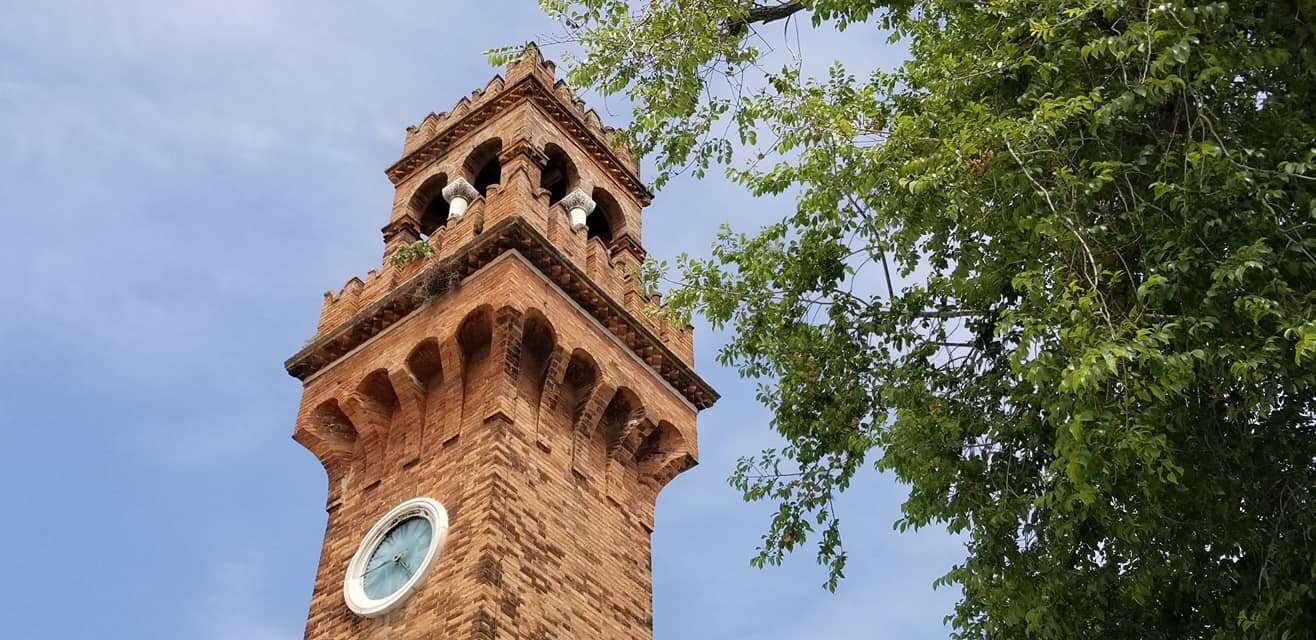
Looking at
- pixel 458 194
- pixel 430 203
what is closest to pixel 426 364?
pixel 458 194

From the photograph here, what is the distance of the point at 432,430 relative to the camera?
14.0m

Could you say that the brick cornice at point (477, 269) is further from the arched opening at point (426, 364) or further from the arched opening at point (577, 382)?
the arched opening at point (577, 382)

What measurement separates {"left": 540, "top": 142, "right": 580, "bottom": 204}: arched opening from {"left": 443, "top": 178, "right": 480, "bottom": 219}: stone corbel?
3.81 ft

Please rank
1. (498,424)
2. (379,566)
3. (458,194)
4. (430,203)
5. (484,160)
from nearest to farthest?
(379,566) → (498,424) → (458,194) → (484,160) → (430,203)

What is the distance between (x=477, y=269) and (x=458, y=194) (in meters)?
3.11

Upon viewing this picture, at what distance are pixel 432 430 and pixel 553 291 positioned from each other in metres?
2.12

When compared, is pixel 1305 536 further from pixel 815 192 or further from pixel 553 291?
pixel 553 291

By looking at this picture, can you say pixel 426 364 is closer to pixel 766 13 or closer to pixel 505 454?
pixel 505 454

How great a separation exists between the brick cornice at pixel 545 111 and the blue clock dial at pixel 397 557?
7.15 meters

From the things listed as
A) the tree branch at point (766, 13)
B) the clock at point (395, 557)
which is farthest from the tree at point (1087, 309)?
the clock at point (395, 557)

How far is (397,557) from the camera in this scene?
1300cm

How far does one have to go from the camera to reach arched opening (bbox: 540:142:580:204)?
60.4ft

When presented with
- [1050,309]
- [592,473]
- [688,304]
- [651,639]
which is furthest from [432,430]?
[1050,309]

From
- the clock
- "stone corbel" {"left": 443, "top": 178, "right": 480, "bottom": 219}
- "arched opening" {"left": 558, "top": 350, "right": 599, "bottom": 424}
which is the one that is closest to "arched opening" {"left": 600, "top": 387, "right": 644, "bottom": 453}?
"arched opening" {"left": 558, "top": 350, "right": 599, "bottom": 424}
